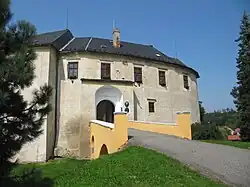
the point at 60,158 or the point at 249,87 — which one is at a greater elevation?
the point at 249,87

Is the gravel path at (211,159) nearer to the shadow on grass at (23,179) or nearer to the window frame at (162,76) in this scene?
the shadow on grass at (23,179)

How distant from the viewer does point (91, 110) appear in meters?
24.6

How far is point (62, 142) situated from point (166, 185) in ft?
57.0

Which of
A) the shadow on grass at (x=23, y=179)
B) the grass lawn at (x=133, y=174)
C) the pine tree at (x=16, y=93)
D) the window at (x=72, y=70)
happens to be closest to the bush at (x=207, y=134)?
the window at (x=72, y=70)

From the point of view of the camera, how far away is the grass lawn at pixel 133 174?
8219 mm

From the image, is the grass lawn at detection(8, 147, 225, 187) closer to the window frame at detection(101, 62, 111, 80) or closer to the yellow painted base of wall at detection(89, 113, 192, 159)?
the yellow painted base of wall at detection(89, 113, 192, 159)

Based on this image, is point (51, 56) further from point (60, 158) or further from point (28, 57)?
point (28, 57)

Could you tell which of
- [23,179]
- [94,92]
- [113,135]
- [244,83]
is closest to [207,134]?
[244,83]

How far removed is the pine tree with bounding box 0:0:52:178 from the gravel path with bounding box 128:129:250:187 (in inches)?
231

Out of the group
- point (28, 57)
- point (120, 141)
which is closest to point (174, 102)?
point (120, 141)

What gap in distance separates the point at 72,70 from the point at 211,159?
57.5ft

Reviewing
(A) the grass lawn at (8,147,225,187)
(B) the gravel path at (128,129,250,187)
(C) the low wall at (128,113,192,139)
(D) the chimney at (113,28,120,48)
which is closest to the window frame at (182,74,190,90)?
(D) the chimney at (113,28,120,48)

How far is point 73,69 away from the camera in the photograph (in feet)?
84.3

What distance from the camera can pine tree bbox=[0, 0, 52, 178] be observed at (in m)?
6.03
